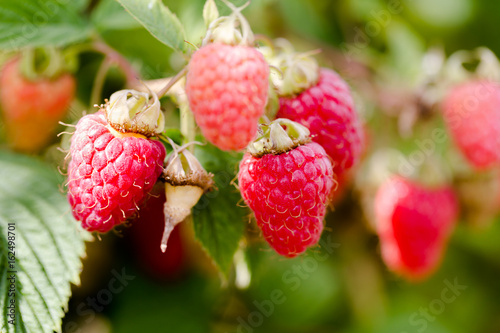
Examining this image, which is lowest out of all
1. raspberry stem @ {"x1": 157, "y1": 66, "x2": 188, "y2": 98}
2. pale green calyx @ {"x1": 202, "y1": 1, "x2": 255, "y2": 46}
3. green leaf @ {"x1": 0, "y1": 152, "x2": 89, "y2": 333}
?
green leaf @ {"x1": 0, "y1": 152, "x2": 89, "y2": 333}

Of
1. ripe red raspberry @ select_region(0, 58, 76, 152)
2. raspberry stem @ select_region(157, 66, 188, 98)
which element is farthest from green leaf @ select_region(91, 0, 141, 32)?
raspberry stem @ select_region(157, 66, 188, 98)

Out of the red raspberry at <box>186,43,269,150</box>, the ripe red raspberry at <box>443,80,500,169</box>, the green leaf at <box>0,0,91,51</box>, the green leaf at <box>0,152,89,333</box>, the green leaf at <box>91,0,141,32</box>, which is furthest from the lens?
the ripe red raspberry at <box>443,80,500,169</box>

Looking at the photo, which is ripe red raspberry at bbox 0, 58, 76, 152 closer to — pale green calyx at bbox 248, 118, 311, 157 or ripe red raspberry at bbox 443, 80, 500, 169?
pale green calyx at bbox 248, 118, 311, 157

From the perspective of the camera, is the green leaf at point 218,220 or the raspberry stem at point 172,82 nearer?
the raspberry stem at point 172,82

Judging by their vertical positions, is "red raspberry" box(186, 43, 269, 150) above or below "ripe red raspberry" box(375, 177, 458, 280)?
above

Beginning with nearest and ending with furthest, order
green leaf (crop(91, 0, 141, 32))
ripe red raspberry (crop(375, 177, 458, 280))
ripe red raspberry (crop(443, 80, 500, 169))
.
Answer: green leaf (crop(91, 0, 141, 32)) < ripe red raspberry (crop(443, 80, 500, 169)) < ripe red raspberry (crop(375, 177, 458, 280))

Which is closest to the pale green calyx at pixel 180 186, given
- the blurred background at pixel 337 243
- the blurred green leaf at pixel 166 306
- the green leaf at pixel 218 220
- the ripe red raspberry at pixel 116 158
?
the ripe red raspberry at pixel 116 158

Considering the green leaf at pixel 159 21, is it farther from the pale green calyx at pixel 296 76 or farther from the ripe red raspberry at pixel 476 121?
the ripe red raspberry at pixel 476 121
